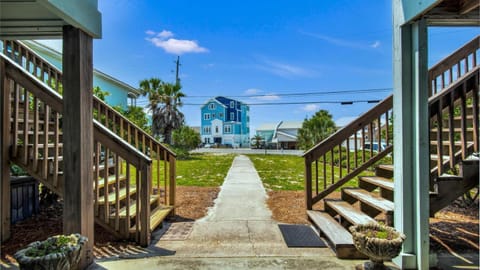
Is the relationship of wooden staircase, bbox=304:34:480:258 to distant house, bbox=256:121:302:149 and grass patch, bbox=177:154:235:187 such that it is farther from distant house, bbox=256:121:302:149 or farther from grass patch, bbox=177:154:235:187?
distant house, bbox=256:121:302:149

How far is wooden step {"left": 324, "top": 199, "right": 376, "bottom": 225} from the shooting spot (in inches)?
118

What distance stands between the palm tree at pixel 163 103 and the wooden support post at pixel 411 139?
18892 millimetres

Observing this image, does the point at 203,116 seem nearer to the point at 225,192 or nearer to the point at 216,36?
the point at 216,36

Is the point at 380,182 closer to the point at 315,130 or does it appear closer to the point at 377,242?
the point at 377,242

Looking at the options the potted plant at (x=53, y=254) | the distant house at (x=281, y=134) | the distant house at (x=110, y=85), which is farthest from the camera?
the distant house at (x=281, y=134)

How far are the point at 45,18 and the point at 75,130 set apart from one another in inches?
42.9

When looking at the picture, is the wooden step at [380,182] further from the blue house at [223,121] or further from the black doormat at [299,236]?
the blue house at [223,121]

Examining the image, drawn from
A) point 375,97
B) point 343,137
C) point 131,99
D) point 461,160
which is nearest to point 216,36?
point 131,99

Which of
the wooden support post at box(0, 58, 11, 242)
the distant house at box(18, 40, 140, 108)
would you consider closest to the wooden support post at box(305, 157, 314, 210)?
the wooden support post at box(0, 58, 11, 242)

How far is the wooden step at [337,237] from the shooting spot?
2650 millimetres

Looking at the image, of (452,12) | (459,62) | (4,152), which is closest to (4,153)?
(4,152)

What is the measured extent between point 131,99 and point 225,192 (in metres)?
15.4

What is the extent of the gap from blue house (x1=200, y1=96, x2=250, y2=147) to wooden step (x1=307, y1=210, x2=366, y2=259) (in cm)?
3733

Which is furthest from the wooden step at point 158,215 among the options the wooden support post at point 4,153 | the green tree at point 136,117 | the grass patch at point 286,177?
the green tree at point 136,117
